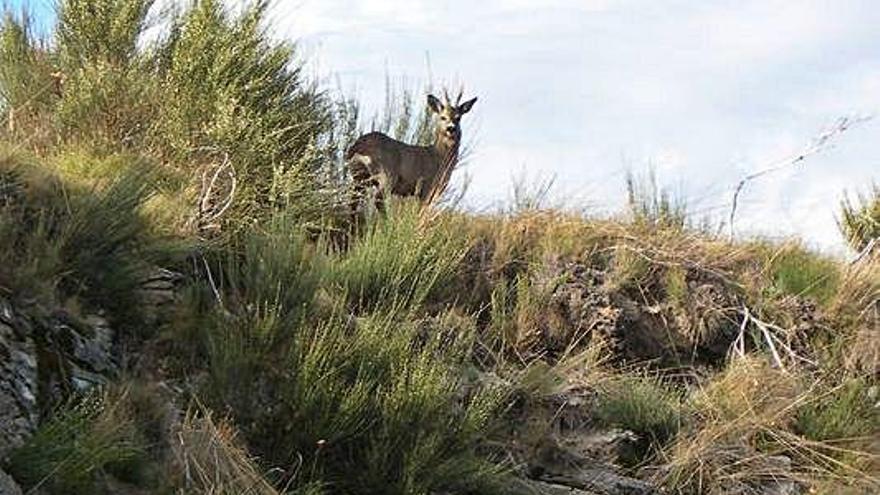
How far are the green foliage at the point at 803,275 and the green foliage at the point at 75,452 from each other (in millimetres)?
5713

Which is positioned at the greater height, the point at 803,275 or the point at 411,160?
the point at 411,160

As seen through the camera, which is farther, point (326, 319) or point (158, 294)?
point (326, 319)

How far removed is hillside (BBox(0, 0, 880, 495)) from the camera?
246 inches

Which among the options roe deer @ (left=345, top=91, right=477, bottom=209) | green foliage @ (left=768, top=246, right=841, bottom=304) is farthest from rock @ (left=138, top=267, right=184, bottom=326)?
green foliage @ (left=768, top=246, right=841, bottom=304)

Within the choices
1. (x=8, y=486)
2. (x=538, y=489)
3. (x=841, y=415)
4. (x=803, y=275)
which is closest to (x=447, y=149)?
(x=803, y=275)

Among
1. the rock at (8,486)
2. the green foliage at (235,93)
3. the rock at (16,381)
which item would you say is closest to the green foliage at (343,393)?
the rock at (16,381)

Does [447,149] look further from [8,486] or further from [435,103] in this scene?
[8,486]

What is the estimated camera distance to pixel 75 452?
5285 mm

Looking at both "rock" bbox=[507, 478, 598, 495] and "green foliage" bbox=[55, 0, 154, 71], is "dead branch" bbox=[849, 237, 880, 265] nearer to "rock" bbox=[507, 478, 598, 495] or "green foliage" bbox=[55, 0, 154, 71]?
"rock" bbox=[507, 478, 598, 495]

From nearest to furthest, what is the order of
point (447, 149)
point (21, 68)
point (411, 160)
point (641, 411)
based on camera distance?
point (641, 411) < point (21, 68) < point (411, 160) < point (447, 149)

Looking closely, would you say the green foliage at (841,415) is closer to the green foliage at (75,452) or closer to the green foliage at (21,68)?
the green foliage at (75,452)

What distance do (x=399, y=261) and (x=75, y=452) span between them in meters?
3.28

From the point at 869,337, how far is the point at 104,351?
18.4ft

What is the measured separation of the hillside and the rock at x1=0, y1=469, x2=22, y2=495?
29 mm
